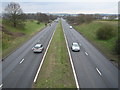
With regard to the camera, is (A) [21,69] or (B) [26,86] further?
(A) [21,69]

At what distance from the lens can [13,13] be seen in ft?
198

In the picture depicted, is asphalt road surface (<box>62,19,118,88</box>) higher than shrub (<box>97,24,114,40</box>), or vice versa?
shrub (<box>97,24,114,40</box>)

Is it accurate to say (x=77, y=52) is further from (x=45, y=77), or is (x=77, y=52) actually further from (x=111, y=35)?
(x=111, y=35)

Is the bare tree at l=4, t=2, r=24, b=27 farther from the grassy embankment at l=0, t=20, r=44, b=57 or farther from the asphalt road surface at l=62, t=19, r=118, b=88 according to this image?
the asphalt road surface at l=62, t=19, r=118, b=88

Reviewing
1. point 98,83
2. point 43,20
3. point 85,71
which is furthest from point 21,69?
point 43,20

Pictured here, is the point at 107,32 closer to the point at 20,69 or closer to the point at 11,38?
the point at 11,38

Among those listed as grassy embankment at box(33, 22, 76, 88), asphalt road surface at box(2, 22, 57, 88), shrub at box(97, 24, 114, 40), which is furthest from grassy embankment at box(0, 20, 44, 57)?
shrub at box(97, 24, 114, 40)

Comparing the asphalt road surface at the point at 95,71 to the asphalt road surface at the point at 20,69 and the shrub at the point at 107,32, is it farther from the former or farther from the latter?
the shrub at the point at 107,32

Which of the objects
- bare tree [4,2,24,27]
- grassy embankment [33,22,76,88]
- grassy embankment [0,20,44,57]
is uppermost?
bare tree [4,2,24,27]

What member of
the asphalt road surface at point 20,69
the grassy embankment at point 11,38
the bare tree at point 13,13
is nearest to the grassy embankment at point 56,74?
the asphalt road surface at point 20,69

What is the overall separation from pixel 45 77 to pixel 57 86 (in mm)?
2400

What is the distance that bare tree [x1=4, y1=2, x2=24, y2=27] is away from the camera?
196 ft

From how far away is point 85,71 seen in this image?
58.7 feet

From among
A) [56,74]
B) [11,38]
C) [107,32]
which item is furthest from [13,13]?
[56,74]
